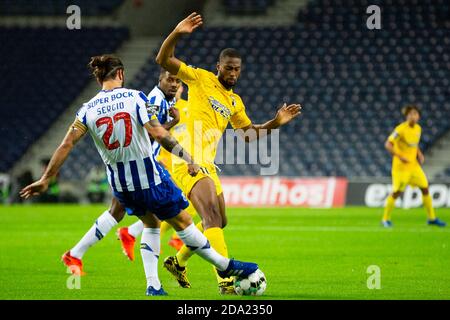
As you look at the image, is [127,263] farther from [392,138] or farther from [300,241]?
[392,138]

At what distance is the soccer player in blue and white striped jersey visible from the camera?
25.5 feet

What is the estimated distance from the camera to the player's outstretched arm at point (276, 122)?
30.7ft

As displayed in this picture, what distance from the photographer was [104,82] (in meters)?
7.95

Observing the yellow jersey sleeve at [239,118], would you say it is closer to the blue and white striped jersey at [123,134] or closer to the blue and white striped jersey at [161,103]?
the blue and white striped jersey at [161,103]

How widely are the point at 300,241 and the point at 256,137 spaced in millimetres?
5473

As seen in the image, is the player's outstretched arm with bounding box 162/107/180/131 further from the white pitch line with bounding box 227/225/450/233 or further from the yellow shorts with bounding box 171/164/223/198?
the white pitch line with bounding box 227/225/450/233

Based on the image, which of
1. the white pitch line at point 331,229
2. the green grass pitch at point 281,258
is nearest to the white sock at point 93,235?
the green grass pitch at point 281,258

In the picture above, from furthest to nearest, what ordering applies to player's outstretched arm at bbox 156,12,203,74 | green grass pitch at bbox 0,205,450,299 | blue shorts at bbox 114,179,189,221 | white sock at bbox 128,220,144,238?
white sock at bbox 128,220,144,238 < green grass pitch at bbox 0,205,450,299 < player's outstretched arm at bbox 156,12,203,74 < blue shorts at bbox 114,179,189,221

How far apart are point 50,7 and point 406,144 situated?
1728 centimetres

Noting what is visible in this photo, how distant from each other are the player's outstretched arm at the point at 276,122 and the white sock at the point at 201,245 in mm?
1729

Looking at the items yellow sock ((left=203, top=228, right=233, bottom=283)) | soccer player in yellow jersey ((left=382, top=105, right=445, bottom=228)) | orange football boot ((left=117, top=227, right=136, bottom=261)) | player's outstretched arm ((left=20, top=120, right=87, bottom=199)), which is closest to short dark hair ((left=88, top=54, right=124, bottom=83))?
player's outstretched arm ((left=20, top=120, right=87, bottom=199))

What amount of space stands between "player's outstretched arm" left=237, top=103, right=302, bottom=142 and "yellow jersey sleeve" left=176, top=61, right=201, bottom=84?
0.87 m

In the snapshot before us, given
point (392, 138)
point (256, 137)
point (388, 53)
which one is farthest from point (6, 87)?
point (256, 137)

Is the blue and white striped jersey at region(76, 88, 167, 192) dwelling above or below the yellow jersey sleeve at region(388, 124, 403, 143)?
above
